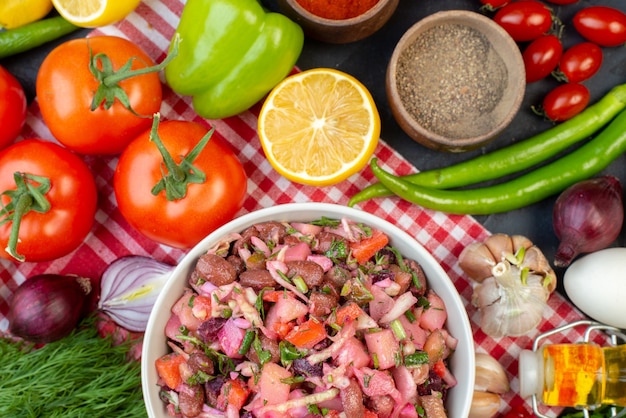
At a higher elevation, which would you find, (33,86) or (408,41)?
(408,41)

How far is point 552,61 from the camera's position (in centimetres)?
206

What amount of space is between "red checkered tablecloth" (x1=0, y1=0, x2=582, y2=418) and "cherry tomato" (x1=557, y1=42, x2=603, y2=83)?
21.3 inches

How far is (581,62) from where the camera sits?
2066 mm

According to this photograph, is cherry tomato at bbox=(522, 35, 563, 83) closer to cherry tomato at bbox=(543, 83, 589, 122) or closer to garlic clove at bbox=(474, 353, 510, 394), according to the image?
cherry tomato at bbox=(543, 83, 589, 122)

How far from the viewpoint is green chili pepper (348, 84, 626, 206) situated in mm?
2061

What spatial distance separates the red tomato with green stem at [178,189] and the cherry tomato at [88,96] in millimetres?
76

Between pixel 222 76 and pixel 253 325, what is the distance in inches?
29.6

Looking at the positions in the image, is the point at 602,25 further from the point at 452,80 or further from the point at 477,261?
the point at 477,261

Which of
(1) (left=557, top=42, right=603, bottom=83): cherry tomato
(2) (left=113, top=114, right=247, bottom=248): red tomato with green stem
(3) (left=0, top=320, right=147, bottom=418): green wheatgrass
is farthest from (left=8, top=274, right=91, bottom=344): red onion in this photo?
(1) (left=557, top=42, right=603, bottom=83): cherry tomato

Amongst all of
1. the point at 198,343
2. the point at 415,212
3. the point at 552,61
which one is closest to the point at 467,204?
the point at 415,212

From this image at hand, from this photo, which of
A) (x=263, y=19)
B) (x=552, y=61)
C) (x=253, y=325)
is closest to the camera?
(x=253, y=325)

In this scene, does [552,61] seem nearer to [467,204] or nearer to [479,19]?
[479,19]

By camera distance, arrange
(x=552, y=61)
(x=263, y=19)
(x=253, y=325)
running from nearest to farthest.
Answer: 1. (x=253, y=325)
2. (x=263, y=19)
3. (x=552, y=61)

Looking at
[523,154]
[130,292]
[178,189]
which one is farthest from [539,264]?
[130,292]
